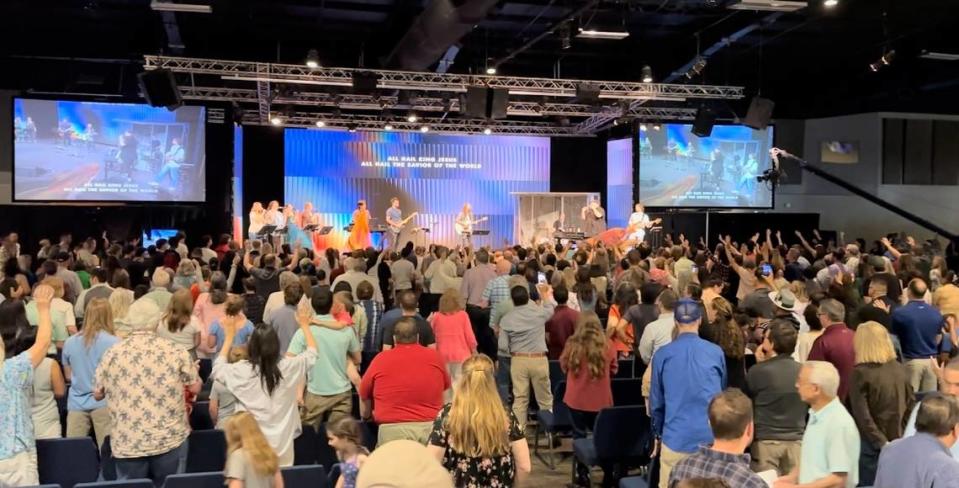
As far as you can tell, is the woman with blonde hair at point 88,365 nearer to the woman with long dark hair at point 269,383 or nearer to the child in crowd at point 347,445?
the woman with long dark hair at point 269,383

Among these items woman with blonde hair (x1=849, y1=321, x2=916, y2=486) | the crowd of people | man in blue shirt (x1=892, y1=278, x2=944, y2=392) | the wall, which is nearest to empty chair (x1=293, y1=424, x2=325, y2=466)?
the crowd of people

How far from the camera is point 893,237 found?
15.2 metres

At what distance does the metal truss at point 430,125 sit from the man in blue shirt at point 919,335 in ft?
49.1

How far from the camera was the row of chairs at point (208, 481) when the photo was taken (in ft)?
11.9

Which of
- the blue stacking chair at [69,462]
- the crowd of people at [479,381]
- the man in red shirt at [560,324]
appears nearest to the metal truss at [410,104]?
the crowd of people at [479,381]

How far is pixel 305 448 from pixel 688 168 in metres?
15.0

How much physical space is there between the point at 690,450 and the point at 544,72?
1486 cm

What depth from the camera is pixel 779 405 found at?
4.49m

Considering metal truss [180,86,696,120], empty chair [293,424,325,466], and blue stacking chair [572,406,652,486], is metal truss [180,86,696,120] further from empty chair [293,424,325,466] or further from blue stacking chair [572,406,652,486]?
blue stacking chair [572,406,652,486]

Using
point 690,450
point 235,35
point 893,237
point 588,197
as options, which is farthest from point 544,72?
point 690,450

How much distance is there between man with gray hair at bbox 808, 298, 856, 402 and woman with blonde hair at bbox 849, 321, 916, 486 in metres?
0.52

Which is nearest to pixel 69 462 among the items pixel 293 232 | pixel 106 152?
pixel 106 152

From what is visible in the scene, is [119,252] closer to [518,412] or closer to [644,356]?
[518,412]

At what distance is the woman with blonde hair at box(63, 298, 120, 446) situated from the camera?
4.87 m
